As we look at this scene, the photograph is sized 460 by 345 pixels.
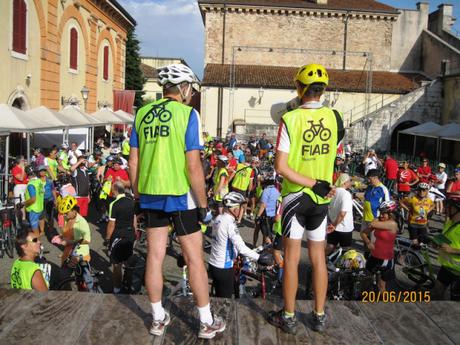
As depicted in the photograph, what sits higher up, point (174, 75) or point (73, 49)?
point (73, 49)

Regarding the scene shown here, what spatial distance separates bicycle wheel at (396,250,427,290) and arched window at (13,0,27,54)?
16.9 m

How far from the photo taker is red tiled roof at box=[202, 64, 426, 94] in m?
38.4

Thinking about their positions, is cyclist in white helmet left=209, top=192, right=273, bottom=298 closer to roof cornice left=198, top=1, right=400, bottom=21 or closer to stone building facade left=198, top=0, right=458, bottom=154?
stone building facade left=198, top=0, right=458, bottom=154

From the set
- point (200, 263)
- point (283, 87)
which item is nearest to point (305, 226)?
point (200, 263)

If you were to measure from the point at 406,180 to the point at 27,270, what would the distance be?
39.8 ft

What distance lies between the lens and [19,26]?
19391mm

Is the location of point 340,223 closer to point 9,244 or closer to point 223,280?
point 223,280

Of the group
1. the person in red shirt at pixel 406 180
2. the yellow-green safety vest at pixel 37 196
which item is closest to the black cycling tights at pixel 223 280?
the yellow-green safety vest at pixel 37 196

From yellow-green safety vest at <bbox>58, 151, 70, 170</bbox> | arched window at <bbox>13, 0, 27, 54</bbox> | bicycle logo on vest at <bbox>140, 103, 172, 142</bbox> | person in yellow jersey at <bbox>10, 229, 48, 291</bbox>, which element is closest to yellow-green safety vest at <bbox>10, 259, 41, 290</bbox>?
person in yellow jersey at <bbox>10, 229, 48, 291</bbox>

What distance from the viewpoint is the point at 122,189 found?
334 inches

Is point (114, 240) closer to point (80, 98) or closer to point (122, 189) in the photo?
point (122, 189)

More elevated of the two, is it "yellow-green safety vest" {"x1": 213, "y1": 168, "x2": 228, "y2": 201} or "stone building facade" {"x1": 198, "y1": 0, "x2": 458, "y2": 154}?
"stone building facade" {"x1": 198, "y1": 0, "x2": 458, "y2": 154}

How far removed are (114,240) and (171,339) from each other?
4266 millimetres

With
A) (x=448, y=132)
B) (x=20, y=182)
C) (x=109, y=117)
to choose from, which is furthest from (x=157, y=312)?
(x=109, y=117)
